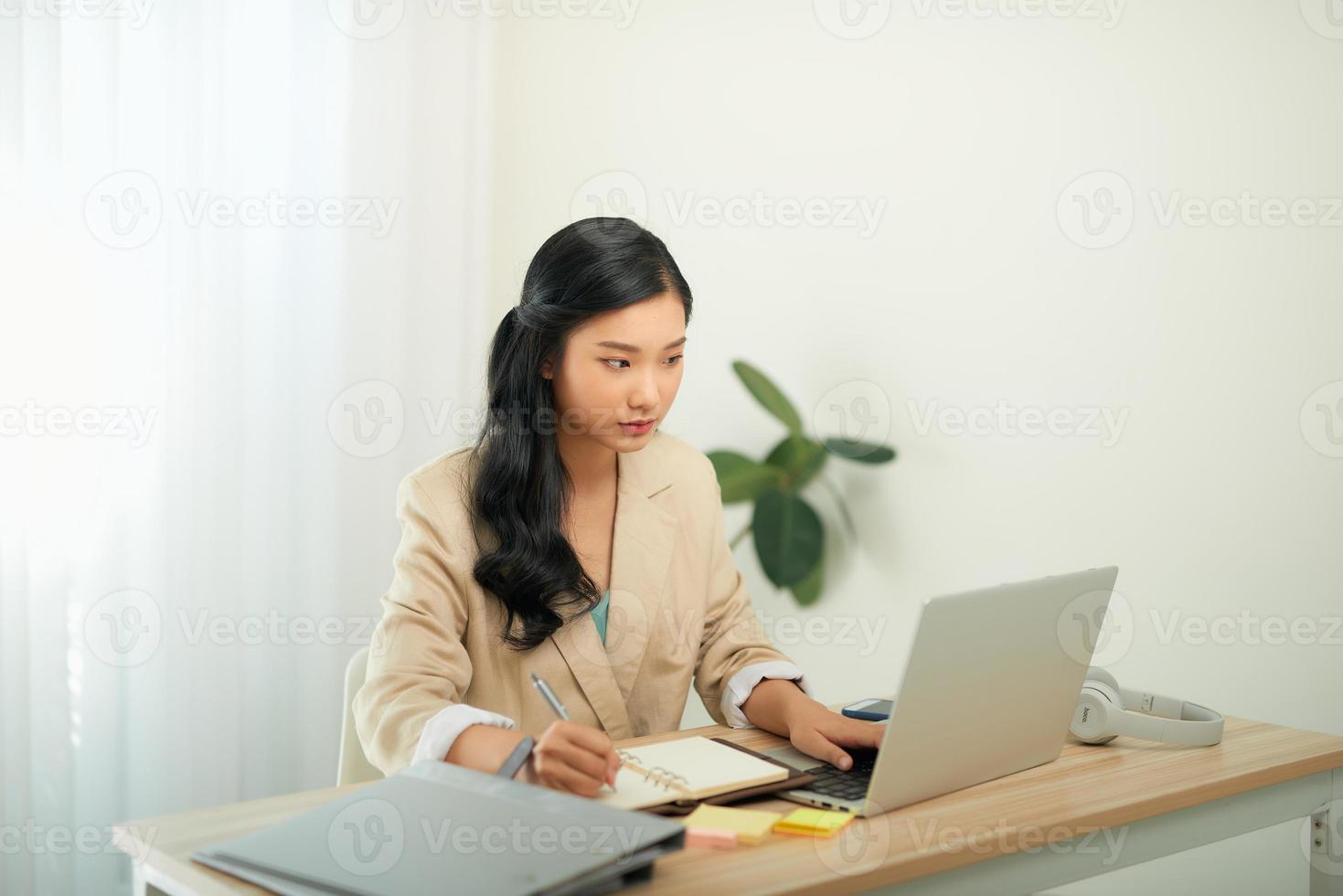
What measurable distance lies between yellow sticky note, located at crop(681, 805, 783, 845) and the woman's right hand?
11cm

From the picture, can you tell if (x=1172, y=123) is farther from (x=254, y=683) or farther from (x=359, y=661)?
(x=254, y=683)

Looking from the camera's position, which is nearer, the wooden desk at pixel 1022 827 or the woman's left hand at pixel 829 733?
the wooden desk at pixel 1022 827

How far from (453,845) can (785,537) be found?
2.20 meters

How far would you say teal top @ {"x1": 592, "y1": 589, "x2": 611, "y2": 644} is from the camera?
6.24ft

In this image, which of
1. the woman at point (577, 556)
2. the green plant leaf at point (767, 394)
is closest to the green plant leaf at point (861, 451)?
the green plant leaf at point (767, 394)

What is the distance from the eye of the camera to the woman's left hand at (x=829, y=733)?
1587mm

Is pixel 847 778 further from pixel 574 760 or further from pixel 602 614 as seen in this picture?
pixel 602 614

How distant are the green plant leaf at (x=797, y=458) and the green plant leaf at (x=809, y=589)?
0.79ft

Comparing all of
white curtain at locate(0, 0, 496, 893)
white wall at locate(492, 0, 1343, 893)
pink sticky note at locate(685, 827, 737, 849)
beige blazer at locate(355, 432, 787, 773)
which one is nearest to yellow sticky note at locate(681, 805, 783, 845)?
pink sticky note at locate(685, 827, 737, 849)

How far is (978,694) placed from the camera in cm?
141

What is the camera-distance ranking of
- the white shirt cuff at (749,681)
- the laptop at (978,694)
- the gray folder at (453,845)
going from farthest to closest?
1. the white shirt cuff at (749,681)
2. the laptop at (978,694)
3. the gray folder at (453,845)

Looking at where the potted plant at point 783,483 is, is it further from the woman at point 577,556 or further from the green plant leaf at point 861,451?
the woman at point 577,556

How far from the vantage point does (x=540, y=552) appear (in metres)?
1.83

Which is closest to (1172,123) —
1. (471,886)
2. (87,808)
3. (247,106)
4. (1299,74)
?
(1299,74)
